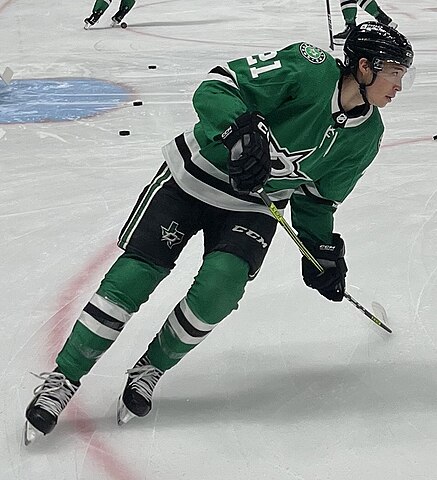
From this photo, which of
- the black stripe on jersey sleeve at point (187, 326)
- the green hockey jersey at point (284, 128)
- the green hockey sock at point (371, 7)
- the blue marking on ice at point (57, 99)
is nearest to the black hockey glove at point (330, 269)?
the green hockey jersey at point (284, 128)

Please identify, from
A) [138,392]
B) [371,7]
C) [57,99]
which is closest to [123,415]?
[138,392]

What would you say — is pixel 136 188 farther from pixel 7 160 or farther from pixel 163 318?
pixel 163 318

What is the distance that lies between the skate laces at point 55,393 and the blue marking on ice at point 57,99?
2.47 meters

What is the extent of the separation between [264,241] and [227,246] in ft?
0.30

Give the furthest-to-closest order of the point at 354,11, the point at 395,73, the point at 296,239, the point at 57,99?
the point at 354,11
the point at 57,99
the point at 296,239
the point at 395,73

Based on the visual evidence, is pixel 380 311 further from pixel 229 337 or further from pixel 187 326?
pixel 187 326

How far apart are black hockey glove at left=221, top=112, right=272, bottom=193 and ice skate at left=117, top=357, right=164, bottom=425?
42 cm

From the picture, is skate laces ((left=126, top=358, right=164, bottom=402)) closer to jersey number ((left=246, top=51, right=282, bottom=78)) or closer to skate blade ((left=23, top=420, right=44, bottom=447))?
skate blade ((left=23, top=420, right=44, bottom=447))

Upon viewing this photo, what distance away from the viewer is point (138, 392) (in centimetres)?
158

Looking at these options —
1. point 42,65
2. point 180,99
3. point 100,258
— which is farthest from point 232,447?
point 42,65

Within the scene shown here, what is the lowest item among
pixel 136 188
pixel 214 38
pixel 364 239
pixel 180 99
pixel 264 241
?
pixel 214 38

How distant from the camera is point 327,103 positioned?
153 cm

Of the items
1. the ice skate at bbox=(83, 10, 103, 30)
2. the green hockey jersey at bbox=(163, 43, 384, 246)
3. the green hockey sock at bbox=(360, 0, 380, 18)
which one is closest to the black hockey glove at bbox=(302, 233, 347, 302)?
the green hockey jersey at bbox=(163, 43, 384, 246)

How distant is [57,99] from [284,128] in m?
2.93
